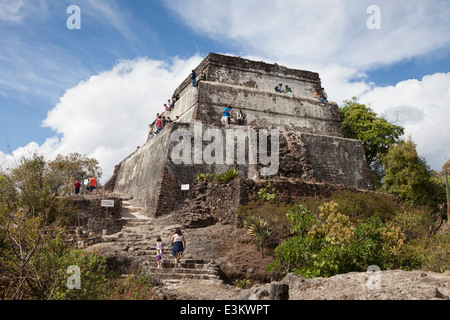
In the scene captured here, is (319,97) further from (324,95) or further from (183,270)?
(183,270)

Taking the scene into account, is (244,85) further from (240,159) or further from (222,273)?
(222,273)

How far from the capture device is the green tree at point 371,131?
24.9 metres

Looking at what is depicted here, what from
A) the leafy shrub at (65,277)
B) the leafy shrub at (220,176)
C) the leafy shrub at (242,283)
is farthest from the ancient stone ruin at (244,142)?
the leafy shrub at (65,277)

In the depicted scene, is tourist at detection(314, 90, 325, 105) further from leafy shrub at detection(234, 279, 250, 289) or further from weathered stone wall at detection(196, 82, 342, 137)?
leafy shrub at detection(234, 279, 250, 289)

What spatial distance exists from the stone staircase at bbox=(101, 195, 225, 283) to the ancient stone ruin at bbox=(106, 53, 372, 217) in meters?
1.22

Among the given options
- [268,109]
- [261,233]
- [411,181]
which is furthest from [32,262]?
[411,181]

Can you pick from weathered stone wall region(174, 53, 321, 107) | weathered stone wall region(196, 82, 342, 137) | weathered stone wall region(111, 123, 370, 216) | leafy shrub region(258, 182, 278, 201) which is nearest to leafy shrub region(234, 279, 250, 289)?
leafy shrub region(258, 182, 278, 201)

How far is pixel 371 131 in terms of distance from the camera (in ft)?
82.9

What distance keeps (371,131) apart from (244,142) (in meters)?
11.1

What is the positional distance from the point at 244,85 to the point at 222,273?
45.1ft

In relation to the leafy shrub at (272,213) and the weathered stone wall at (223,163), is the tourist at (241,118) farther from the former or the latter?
the leafy shrub at (272,213)

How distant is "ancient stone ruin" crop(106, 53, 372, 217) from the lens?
674 inches

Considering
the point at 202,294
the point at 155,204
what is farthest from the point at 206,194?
the point at 202,294
